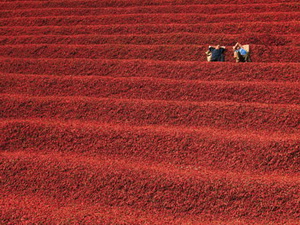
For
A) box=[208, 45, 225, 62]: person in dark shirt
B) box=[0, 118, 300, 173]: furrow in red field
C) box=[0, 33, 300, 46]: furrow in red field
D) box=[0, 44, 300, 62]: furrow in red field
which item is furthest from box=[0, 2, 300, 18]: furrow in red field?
box=[0, 118, 300, 173]: furrow in red field

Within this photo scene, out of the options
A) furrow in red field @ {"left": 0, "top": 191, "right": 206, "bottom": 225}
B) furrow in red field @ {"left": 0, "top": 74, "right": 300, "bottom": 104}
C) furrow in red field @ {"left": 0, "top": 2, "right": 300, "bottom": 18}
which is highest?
furrow in red field @ {"left": 0, "top": 2, "right": 300, "bottom": 18}

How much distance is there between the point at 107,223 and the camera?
1.58 m

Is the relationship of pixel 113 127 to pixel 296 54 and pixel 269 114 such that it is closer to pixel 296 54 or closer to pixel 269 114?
pixel 269 114

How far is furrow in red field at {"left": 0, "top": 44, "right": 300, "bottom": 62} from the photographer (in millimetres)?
2559

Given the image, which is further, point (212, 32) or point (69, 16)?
point (69, 16)

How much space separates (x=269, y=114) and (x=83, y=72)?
157 cm

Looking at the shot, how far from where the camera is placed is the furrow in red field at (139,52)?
2559 mm

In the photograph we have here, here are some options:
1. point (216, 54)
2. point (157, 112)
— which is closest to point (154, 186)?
point (157, 112)

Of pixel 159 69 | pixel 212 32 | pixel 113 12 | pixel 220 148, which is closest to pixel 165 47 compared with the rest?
pixel 159 69

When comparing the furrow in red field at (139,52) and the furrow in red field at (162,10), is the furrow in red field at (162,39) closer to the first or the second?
the furrow in red field at (139,52)

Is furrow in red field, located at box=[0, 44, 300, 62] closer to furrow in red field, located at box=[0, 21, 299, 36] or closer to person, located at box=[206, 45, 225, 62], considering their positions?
person, located at box=[206, 45, 225, 62]

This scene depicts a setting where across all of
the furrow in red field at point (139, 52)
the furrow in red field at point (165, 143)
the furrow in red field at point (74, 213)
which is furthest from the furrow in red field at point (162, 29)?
the furrow in red field at point (74, 213)

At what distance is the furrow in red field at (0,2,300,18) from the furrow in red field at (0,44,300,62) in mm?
704

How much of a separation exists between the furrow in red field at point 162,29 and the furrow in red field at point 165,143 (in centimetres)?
124
